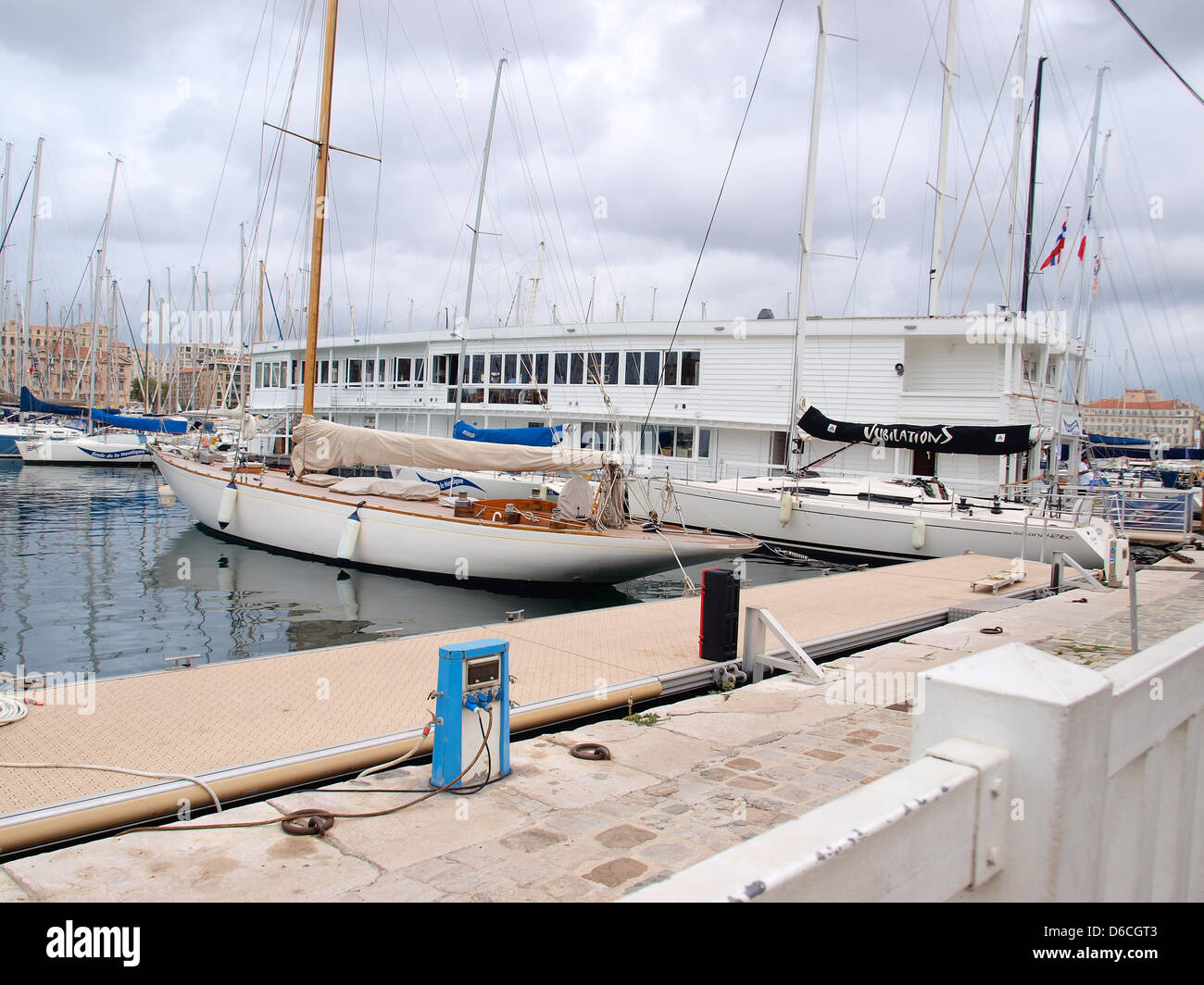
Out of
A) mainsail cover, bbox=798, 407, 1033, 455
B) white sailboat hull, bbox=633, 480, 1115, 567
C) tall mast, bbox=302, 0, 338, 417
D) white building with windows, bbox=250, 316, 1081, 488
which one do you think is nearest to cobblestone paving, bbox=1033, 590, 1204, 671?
white sailboat hull, bbox=633, 480, 1115, 567

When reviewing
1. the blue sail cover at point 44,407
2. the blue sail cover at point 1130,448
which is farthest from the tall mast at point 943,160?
the blue sail cover at point 44,407

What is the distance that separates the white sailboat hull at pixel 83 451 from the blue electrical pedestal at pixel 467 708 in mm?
45160

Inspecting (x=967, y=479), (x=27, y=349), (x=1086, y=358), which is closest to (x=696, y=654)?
(x=967, y=479)

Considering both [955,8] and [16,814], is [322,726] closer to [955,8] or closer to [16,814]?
[16,814]

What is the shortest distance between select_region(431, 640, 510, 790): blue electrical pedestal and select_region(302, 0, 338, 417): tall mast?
14661 mm

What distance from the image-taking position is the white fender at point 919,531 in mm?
18578

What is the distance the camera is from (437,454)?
15.6m

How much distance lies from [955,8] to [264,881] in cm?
2967

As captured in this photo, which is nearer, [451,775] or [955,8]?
[451,775]

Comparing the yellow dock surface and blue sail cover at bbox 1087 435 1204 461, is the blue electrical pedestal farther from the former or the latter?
blue sail cover at bbox 1087 435 1204 461

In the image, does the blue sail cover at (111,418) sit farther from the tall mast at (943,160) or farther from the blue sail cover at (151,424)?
the tall mast at (943,160)

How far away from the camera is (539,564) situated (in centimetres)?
1455

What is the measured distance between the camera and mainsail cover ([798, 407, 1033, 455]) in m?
19.3

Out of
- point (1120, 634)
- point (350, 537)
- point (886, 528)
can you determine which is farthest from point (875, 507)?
point (350, 537)
